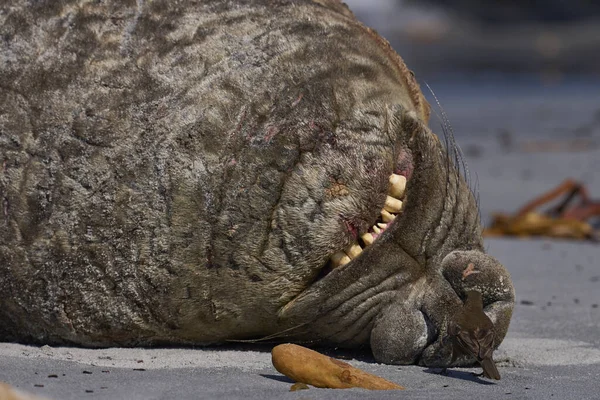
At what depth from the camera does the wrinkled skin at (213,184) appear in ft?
10.5

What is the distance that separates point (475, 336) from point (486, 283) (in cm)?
26

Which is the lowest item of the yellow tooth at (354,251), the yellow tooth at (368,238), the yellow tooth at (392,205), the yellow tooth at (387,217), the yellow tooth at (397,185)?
the yellow tooth at (354,251)

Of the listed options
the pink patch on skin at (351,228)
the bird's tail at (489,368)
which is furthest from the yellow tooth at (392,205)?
the bird's tail at (489,368)

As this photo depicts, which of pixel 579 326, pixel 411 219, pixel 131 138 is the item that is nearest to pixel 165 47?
pixel 131 138

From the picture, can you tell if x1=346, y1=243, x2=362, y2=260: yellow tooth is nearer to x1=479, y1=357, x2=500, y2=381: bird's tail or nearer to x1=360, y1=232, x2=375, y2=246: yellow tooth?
x1=360, y1=232, x2=375, y2=246: yellow tooth

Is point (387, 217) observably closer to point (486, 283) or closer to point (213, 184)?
point (486, 283)

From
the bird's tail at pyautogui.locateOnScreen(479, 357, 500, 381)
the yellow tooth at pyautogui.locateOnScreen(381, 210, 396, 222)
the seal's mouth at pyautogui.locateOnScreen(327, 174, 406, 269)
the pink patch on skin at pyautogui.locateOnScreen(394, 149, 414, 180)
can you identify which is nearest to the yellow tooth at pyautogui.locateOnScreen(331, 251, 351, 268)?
the seal's mouth at pyautogui.locateOnScreen(327, 174, 406, 269)

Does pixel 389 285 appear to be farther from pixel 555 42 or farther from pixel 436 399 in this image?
pixel 555 42

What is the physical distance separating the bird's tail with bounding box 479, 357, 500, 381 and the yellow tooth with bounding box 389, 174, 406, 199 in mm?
586

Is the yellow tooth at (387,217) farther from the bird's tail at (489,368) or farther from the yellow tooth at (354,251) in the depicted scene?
the bird's tail at (489,368)

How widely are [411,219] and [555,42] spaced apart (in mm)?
19918

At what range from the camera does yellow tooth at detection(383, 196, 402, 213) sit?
130 inches

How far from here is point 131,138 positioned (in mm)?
3182

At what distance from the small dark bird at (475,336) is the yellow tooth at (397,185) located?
0.42 m
